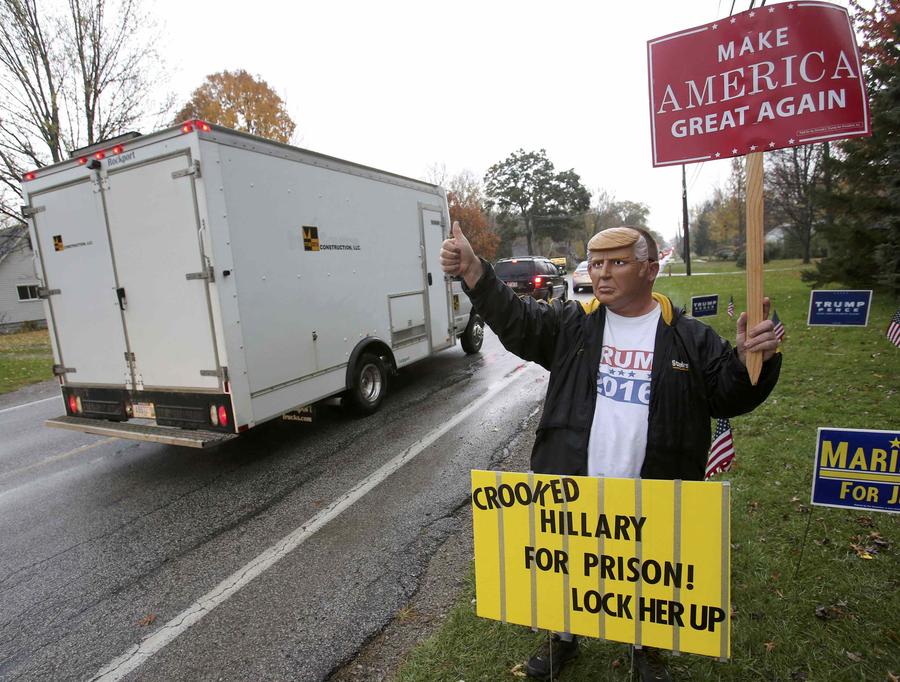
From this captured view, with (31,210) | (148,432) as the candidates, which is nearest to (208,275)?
(148,432)

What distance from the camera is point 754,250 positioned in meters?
2.00

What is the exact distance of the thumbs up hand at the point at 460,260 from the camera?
2.05 meters

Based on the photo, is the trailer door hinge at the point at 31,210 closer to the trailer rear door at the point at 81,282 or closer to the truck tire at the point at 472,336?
the trailer rear door at the point at 81,282

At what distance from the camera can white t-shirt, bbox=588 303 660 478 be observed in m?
1.97

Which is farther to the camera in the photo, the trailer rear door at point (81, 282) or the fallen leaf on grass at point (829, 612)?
the trailer rear door at point (81, 282)

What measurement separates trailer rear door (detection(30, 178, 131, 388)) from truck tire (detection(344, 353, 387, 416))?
243cm

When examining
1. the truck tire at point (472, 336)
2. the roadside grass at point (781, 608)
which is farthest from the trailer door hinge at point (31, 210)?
the truck tire at point (472, 336)

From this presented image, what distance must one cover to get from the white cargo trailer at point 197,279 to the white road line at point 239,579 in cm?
123

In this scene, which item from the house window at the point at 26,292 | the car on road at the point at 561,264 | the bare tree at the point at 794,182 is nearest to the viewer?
the car on road at the point at 561,264

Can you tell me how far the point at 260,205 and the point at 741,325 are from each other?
4435 mm

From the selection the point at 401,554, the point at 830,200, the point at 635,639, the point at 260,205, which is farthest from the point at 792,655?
the point at 830,200

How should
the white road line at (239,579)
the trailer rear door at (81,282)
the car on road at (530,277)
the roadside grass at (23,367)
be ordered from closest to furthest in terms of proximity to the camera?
the white road line at (239,579)
the trailer rear door at (81,282)
the roadside grass at (23,367)
the car on road at (530,277)

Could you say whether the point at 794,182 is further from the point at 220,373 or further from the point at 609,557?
the point at 609,557

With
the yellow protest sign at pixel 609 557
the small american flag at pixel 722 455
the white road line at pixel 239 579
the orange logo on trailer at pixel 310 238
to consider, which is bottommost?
A: the white road line at pixel 239 579
